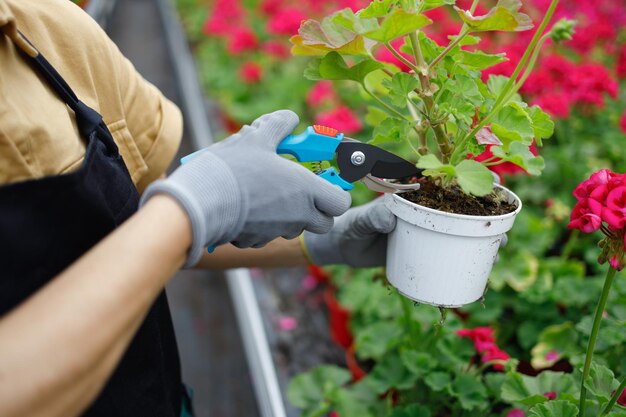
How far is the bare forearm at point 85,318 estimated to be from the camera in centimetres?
52

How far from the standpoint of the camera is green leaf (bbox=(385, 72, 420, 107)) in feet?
2.75

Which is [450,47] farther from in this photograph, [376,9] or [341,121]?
[341,121]

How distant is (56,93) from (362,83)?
49cm

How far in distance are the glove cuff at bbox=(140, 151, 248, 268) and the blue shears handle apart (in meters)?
0.14

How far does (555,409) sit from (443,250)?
326 millimetres

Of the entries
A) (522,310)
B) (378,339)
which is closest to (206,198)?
(378,339)

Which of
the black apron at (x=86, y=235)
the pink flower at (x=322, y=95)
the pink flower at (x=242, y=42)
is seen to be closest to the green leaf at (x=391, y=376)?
the black apron at (x=86, y=235)

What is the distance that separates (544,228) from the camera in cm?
Answer: 183

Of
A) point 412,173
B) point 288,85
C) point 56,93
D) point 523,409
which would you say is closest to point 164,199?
point 56,93

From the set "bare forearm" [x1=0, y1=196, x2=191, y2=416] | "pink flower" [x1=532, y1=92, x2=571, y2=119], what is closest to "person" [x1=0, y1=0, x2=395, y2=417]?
"bare forearm" [x1=0, y1=196, x2=191, y2=416]

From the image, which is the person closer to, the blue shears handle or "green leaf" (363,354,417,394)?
the blue shears handle

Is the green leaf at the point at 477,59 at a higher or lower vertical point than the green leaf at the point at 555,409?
higher

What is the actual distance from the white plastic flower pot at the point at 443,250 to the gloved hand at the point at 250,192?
0.12m

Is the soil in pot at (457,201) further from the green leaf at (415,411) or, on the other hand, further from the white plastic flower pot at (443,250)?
the green leaf at (415,411)
